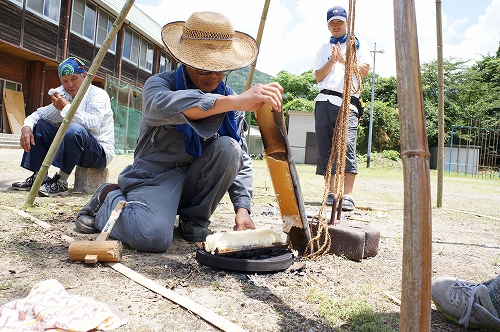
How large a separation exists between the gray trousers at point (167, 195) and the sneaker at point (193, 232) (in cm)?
4

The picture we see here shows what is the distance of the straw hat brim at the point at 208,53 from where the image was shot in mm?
2318

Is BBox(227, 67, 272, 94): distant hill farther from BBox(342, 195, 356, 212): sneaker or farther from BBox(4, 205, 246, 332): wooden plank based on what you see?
BBox(342, 195, 356, 212): sneaker

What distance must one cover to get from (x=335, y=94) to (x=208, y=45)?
8.20ft

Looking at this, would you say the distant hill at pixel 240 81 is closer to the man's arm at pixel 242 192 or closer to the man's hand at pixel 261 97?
the man's arm at pixel 242 192

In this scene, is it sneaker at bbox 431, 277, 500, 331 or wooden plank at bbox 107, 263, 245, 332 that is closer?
wooden plank at bbox 107, 263, 245, 332

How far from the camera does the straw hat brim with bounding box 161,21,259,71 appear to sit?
2.32m

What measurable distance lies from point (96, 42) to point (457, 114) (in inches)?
1132

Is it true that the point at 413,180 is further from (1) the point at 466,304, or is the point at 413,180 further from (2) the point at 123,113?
(2) the point at 123,113

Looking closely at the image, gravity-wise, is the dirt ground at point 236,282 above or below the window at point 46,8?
below

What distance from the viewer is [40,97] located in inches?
628

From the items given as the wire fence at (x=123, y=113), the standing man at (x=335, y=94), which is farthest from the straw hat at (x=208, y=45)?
the wire fence at (x=123, y=113)

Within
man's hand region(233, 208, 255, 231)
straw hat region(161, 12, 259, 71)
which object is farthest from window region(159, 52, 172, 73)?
man's hand region(233, 208, 255, 231)

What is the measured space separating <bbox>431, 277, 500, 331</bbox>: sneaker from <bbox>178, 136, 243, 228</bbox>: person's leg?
1457 millimetres

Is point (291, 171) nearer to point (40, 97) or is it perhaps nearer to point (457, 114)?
point (40, 97)
